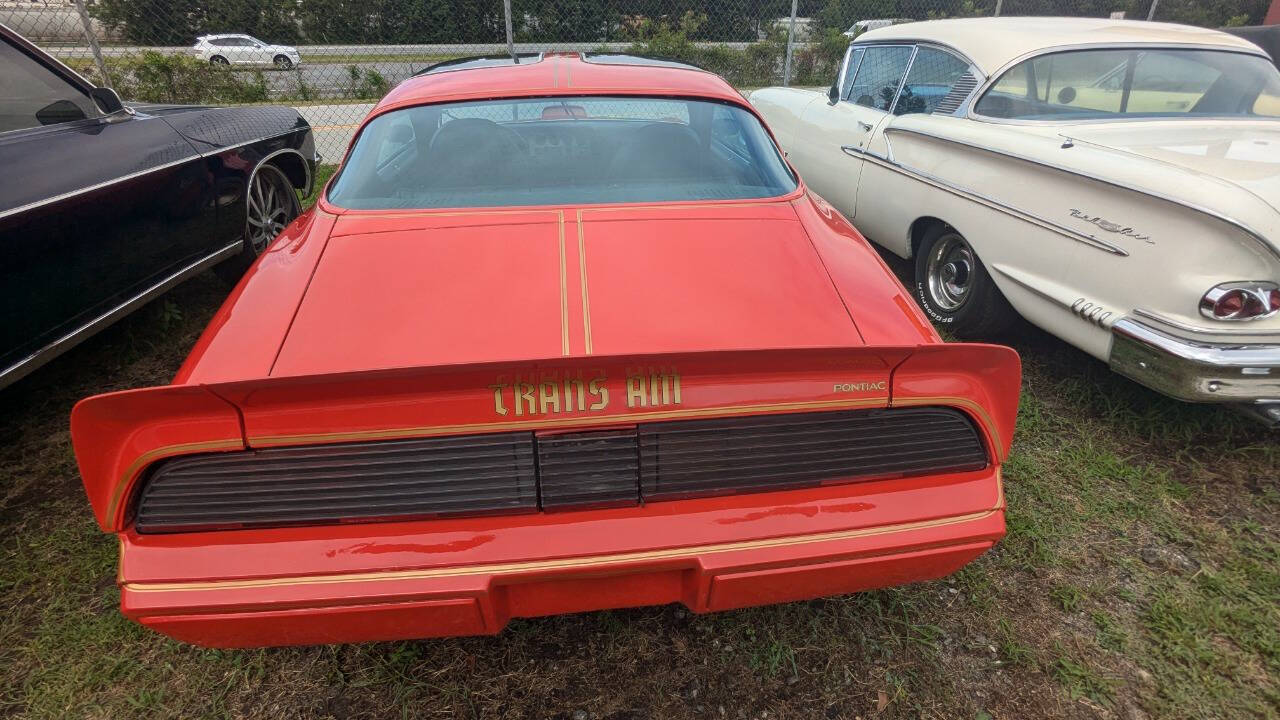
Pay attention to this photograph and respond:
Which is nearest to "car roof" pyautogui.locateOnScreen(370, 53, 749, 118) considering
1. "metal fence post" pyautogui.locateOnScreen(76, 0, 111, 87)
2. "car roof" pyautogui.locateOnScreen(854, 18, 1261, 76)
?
"car roof" pyautogui.locateOnScreen(854, 18, 1261, 76)

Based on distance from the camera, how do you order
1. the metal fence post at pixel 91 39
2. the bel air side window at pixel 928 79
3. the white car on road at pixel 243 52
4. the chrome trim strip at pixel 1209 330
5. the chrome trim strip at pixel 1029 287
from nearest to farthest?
the chrome trim strip at pixel 1209 330, the chrome trim strip at pixel 1029 287, the bel air side window at pixel 928 79, the metal fence post at pixel 91 39, the white car on road at pixel 243 52

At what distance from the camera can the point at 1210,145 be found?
103 inches

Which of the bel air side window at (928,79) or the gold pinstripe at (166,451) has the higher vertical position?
the bel air side window at (928,79)

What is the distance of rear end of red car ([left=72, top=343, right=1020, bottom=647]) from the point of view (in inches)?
49.9

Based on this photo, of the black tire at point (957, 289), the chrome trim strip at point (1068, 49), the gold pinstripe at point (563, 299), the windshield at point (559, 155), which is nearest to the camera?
the gold pinstripe at point (563, 299)

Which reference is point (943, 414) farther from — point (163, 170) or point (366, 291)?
point (163, 170)

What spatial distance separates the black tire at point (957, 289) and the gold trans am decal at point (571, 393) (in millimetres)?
2440

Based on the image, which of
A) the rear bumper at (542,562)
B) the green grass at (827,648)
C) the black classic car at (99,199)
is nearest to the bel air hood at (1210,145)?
the green grass at (827,648)

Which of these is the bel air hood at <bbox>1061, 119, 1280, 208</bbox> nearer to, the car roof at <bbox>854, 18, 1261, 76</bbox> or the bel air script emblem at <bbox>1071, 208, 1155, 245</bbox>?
the bel air script emblem at <bbox>1071, 208, 1155, 245</bbox>

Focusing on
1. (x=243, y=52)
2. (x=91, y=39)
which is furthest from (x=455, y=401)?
(x=243, y=52)

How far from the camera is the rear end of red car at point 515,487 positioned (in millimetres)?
1269

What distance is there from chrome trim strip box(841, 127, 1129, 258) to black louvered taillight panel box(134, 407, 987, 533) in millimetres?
1765

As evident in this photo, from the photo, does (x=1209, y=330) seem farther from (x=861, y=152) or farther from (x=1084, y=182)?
(x=861, y=152)

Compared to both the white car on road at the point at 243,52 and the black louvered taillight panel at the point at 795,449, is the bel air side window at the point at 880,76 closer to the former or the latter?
the black louvered taillight panel at the point at 795,449
